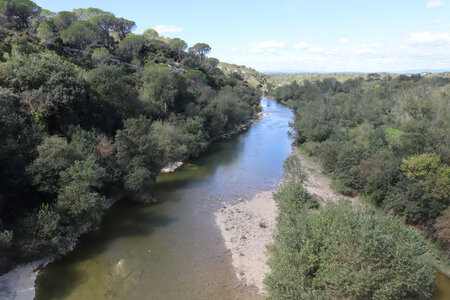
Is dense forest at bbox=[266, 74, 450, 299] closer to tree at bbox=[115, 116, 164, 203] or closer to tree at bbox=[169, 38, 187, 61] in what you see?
tree at bbox=[115, 116, 164, 203]

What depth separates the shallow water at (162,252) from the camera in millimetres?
16406

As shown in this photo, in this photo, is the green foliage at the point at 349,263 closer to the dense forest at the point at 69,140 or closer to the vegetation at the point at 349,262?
the vegetation at the point at 349,262

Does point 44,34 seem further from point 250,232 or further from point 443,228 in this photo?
point 443,228

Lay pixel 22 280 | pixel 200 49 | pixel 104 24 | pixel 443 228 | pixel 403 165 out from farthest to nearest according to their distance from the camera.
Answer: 1. pixel 200 49
2. pixel 104 24
3. pixel 403 165
4. pixel 443 228
5. pixel 22 280

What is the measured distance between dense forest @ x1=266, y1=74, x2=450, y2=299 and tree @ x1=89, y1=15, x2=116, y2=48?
55.2 meters

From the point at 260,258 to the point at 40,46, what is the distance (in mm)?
50608

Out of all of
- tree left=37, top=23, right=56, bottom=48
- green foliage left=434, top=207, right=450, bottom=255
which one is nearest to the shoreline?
green foliage left=434, top=207, right=450, bottom=255

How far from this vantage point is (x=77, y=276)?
17125mm

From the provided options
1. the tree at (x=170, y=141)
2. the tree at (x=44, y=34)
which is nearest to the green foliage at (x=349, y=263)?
the tree at (x=170, y=141)

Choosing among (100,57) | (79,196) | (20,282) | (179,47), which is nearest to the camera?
(20,282)

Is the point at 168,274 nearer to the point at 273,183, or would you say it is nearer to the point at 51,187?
the point at 51,187

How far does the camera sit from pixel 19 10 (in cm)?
5281

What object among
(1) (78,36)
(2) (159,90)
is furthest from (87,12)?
(2) (159,90)

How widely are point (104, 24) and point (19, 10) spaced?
782 inches
